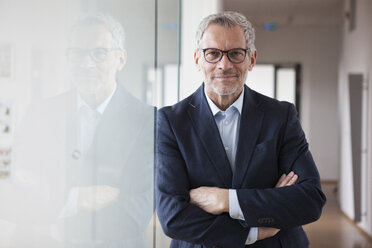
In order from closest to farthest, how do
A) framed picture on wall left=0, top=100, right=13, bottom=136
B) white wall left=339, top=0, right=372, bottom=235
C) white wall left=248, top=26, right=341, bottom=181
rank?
framed picture on wall left=0, top=100, right=13, bottom=136 < white wall left=339, top=0, right=372, bottom=235 < white wall left=248, top=26, right=341, bottom=181

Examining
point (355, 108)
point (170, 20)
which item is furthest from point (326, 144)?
point (170, 20)

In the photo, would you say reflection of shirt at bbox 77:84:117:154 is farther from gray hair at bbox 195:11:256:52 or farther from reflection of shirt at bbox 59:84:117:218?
gray hair at bbox 195:11:256:52

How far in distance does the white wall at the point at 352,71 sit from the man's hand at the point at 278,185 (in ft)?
17.5

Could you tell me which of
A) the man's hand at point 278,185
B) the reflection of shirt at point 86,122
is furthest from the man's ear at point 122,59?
the man's hand at point 278,185

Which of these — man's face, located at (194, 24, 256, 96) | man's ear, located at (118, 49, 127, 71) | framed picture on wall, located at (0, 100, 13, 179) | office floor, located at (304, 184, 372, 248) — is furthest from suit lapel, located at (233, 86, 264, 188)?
office floor, located at (304, 184, 372, 248)

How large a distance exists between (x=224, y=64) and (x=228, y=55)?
0.14 feet

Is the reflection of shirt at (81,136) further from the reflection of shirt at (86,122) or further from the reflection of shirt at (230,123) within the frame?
the reflection of shirt at (230,123)

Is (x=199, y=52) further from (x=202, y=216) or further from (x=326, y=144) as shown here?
(x=326, y=144)

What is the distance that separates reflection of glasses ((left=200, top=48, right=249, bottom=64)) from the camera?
1663 millimetres

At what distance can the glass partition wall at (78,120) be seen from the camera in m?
1.43

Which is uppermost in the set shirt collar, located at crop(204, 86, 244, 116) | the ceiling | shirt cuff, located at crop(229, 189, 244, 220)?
the ceiling

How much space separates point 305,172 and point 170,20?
0.88 metres

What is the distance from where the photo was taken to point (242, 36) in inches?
66.1

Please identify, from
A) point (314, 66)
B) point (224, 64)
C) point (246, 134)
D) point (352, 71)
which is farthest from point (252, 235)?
point (314, 66)
